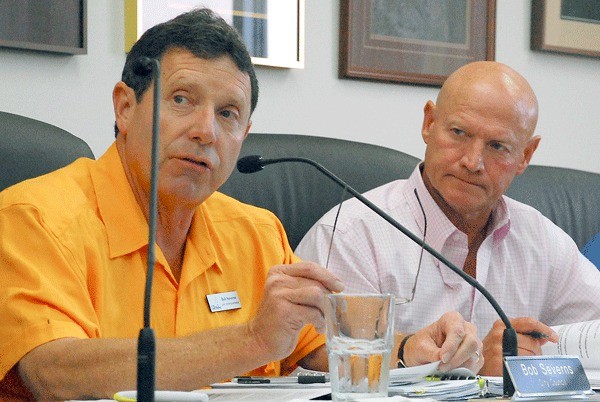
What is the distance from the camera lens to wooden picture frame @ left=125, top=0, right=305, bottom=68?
8.95 ft

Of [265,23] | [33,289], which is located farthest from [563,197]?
[33,289]

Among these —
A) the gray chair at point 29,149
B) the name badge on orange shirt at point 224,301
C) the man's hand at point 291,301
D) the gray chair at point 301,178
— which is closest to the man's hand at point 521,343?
the name badge on orange shirt at point 224,301

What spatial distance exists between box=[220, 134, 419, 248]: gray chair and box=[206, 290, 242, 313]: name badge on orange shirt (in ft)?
2.12

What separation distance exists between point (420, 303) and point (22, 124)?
38.2 inches

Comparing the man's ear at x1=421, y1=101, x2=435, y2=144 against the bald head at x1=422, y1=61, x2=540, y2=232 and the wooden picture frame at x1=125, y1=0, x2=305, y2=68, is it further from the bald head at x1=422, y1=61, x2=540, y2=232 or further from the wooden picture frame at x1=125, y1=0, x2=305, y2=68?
the wooden picture frame at x1=125, y1=0, x2=305, y2=68

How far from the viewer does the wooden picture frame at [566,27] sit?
3373 mm

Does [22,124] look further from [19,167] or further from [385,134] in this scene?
[385,134]

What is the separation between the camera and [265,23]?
2850 mm

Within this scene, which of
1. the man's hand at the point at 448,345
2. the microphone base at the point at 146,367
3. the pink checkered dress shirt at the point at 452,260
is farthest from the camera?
the pink checkered dress shirt at the point at 452,260

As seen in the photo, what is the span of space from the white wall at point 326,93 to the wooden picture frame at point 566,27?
0.04 meters

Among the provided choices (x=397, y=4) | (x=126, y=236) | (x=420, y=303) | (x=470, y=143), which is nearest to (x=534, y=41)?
(x=397, y=4)

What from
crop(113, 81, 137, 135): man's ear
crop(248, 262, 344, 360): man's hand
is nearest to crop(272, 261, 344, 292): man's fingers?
crop(248, 262, 344, 360): man's hand

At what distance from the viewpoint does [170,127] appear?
1.76 meters

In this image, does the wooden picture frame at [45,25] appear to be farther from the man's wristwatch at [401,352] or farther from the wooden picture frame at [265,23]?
the man's wristwatch at [401,352]
